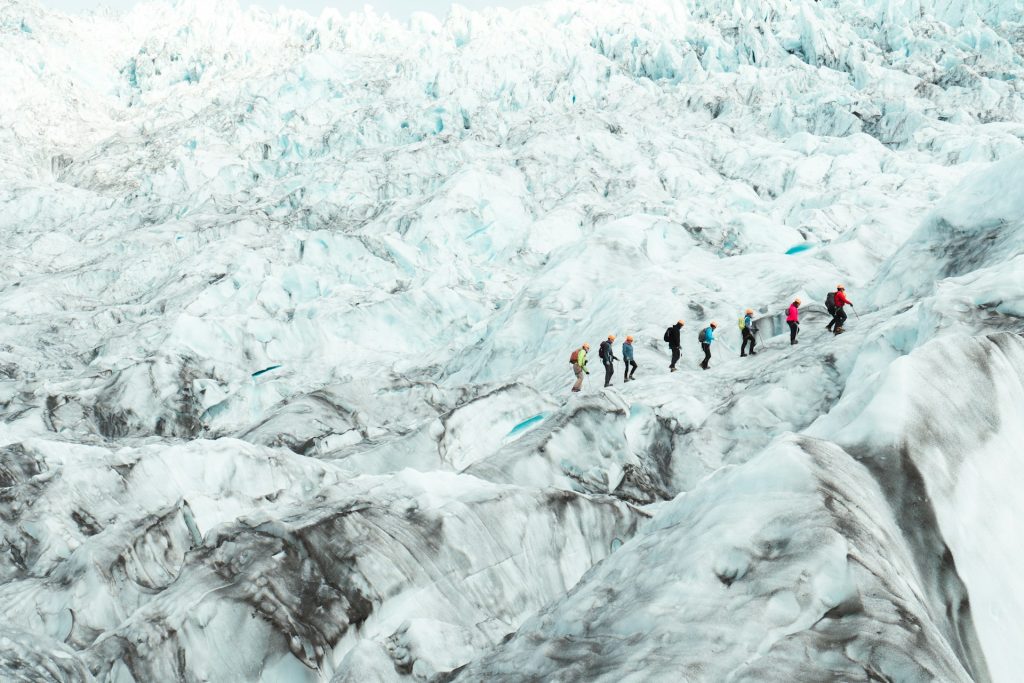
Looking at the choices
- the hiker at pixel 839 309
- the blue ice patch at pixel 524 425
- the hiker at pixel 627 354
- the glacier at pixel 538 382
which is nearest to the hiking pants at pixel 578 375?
the glacier at pixel 538 382

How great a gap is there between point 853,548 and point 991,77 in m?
72.9

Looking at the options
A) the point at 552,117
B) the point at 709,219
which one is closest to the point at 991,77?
the point at 552,117

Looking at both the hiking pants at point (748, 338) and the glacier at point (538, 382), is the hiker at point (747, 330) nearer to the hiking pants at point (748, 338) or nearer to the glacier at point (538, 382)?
the hiking pants at point (748, 338)

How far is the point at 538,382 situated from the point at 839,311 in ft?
27.2

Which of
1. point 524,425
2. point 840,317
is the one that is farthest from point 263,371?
point 840,317

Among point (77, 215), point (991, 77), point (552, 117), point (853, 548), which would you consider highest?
point (853, 548)

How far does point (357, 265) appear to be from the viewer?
4384 cm

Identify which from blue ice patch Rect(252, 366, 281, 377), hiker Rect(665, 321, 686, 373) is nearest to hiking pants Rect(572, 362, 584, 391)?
hiker Rect(665, 321, 686, 373)

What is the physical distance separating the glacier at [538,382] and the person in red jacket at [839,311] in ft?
1.84

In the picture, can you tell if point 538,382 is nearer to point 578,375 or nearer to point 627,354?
point 578,375

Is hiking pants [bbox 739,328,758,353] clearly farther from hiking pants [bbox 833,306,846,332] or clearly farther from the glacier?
hiking pants [bbox 833,306,846,332]

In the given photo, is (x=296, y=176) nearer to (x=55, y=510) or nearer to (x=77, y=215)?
(x=77, y=215)

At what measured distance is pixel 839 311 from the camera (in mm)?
14273

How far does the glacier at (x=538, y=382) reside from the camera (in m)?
4.98
